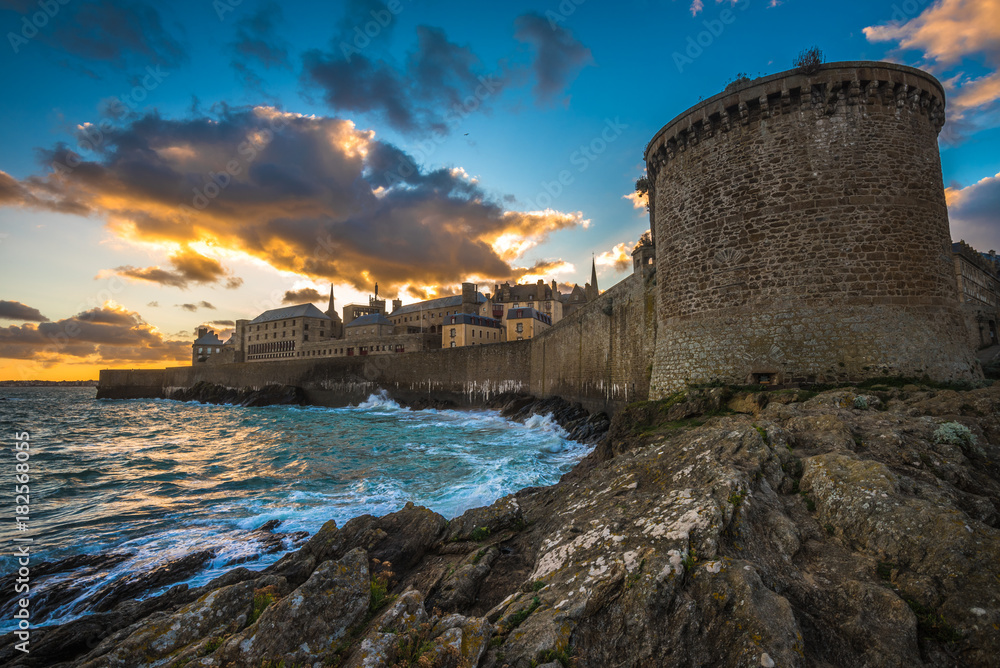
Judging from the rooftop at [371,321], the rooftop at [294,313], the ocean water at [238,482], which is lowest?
the ocean water at [238,482]

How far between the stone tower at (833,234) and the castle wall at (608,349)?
4.80 metres

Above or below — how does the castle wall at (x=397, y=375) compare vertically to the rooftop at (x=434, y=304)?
below

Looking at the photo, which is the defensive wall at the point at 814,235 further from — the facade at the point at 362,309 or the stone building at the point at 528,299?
the facade at the point at 362,309

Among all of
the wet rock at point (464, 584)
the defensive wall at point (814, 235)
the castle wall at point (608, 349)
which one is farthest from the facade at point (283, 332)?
the wet rock at point (464, 584)

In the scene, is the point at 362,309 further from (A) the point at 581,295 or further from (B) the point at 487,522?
(B) the point at 487,522

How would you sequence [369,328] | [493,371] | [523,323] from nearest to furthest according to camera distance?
[493,371], [523,323], [369,328]

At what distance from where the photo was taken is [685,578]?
307 centimetres

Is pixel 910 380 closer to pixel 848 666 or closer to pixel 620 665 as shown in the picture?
pixel 848 666

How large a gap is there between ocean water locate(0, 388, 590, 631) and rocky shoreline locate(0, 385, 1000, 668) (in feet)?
11.2

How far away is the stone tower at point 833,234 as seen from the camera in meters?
9.30

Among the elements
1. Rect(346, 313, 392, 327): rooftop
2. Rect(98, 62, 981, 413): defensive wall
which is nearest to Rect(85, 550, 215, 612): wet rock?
Rect(98, 62, 981, 413): defensive wall

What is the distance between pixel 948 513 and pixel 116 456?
85.7 ft

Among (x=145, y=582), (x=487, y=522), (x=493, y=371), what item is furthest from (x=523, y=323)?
(x=487, y=522)

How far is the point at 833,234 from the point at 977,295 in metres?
19.0
